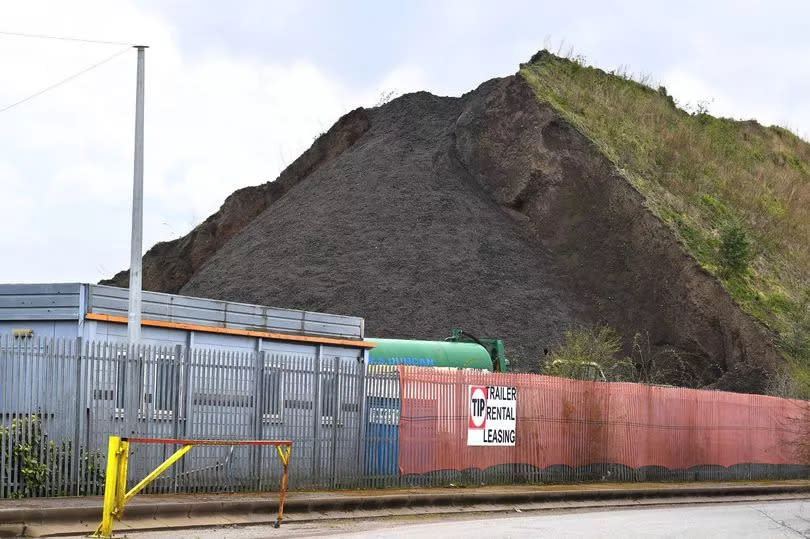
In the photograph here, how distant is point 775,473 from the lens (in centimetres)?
3152

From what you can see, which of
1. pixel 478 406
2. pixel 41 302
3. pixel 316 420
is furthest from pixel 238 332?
pixel 478 406

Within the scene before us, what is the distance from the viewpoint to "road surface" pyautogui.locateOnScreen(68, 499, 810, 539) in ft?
46.0

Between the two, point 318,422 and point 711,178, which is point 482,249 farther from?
point 318,422

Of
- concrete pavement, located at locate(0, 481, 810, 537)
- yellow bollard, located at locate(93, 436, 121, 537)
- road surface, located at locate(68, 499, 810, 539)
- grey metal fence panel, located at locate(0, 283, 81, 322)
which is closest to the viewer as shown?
yellow bollard, located at locate(93, 436, 121, 537)

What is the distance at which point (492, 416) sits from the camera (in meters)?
22.6

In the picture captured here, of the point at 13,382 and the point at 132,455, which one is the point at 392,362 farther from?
the point at 13,382

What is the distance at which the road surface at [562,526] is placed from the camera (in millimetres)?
14008

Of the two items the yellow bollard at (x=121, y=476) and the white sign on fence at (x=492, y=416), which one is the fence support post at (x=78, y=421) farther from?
the white sign on fence at (x=492, y=416)

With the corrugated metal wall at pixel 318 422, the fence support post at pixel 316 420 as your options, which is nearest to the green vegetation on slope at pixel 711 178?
the corrugated metal wall at pixel 318 422

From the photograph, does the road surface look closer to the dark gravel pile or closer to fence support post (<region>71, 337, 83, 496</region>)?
fence support post (<region>71, 337, 83, 496</region>)

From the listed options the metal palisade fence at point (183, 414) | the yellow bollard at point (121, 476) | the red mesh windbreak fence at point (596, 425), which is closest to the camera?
the yellow bollard at point (121, 476)

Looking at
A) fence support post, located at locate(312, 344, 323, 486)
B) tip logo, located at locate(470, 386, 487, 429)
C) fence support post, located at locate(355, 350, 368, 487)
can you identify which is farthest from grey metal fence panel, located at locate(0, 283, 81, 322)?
tip logo, located at locate(470, 386, 487, 429)

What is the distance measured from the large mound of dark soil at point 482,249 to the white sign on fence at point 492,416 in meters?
16.6

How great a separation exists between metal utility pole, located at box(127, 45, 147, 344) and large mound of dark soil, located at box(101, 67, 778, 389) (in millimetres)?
23766
